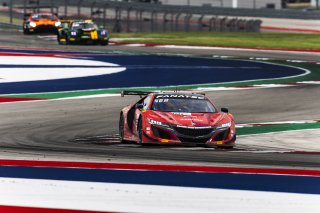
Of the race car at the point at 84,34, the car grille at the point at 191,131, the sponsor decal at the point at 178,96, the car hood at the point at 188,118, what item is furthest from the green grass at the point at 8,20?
the car grille at the point at 191,131

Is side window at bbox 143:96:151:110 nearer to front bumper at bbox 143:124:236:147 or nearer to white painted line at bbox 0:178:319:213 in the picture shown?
front bumper at bbox 143:124:236:147

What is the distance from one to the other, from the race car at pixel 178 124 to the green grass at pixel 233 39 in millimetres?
32176

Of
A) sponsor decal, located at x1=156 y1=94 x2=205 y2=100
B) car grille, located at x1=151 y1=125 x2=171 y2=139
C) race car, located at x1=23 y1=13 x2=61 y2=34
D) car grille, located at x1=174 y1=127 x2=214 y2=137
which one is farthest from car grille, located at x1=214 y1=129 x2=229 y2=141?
race car, located at x1=23 y1=13 x2=61 y2=34

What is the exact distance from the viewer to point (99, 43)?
49.2 meters

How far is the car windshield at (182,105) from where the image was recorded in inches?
693

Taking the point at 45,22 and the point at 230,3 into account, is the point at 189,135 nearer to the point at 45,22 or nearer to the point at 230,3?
the point at 45,22

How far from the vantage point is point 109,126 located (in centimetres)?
2022

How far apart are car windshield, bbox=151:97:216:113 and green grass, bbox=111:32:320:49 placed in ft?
105

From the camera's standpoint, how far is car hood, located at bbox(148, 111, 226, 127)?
16859 mm

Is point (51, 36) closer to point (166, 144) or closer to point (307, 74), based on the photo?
point (307, 74)

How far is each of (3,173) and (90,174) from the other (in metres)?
1.12

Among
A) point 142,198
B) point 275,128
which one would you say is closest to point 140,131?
point 275,128

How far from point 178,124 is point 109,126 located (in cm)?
368

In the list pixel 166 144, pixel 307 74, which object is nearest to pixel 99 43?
pixel 307 74
